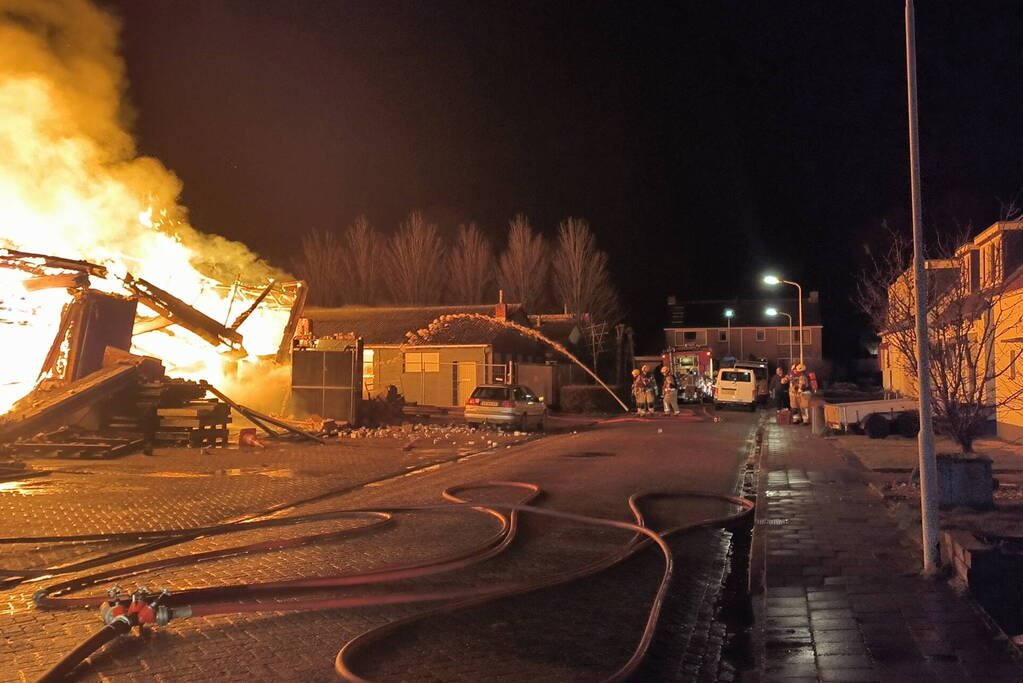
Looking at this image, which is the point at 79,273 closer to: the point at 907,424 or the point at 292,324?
the point at 292,324

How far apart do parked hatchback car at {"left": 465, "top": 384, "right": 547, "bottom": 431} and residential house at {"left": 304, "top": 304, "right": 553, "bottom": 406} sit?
9.66 metres

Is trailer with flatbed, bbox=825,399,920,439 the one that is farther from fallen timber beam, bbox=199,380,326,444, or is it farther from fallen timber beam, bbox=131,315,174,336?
fallen timber beam, bbox=131,315,174,336

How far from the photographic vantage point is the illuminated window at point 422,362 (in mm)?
37125

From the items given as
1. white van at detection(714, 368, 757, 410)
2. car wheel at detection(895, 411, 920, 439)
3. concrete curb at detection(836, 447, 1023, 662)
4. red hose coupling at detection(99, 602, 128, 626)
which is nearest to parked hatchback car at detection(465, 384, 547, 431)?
car wheel at detection(895, 411, 920, 439)

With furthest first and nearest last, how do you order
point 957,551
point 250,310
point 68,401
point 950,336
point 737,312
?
point 737,312
point 250,310
point 68,401
point 950,336
point 957,551

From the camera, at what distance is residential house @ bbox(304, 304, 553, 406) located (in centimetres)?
3634

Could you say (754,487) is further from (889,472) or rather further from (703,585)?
(703,585)

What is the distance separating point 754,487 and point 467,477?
5038mm

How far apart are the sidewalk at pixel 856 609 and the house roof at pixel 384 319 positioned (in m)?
29.3

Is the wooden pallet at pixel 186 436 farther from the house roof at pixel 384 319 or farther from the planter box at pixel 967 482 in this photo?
the house roof at pixel 384 319

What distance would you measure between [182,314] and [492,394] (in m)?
9.21

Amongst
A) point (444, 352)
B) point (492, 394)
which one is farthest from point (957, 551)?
point (444, 352)

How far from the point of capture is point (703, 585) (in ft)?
26.7

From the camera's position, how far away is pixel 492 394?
1017 inches
